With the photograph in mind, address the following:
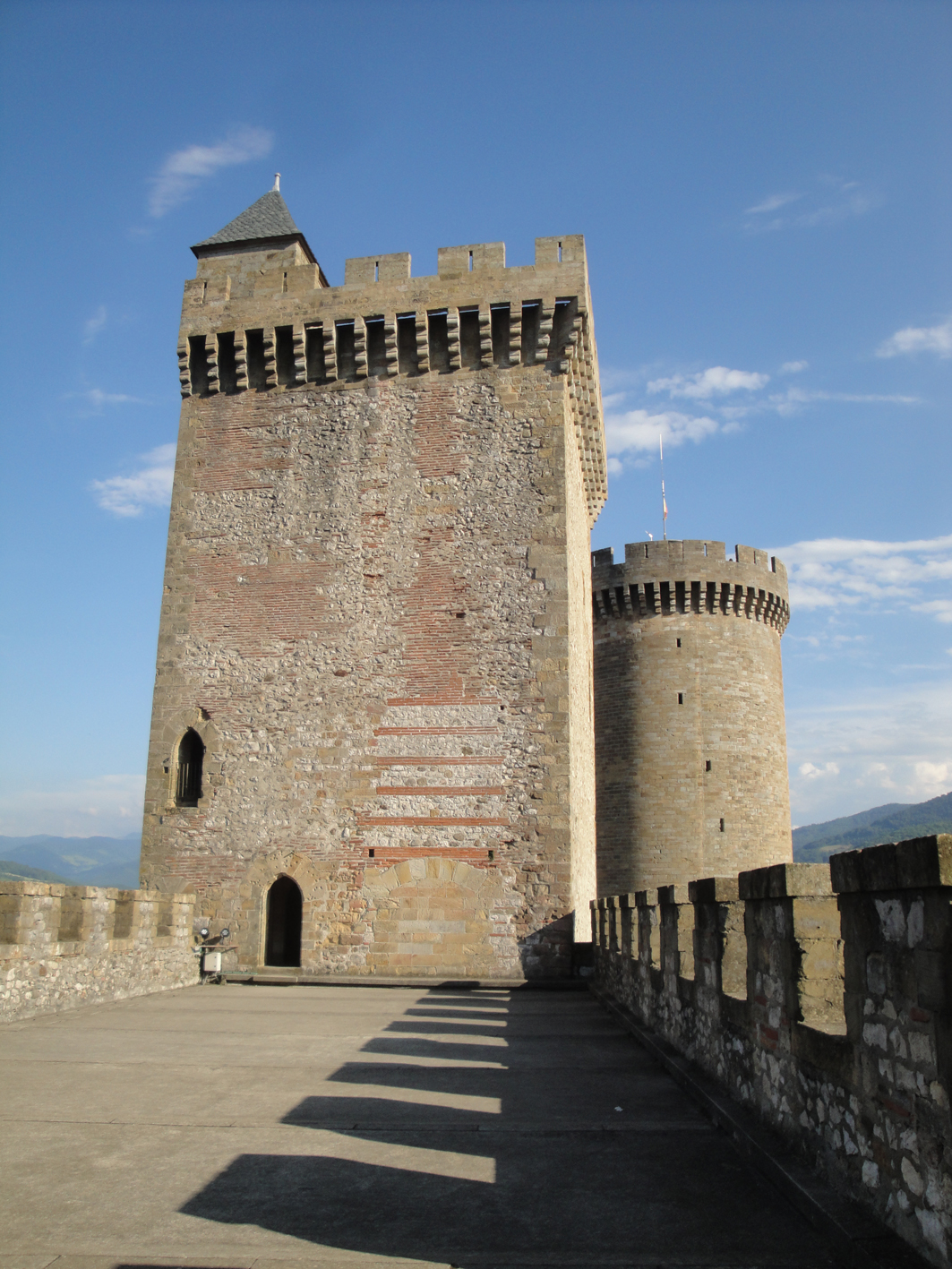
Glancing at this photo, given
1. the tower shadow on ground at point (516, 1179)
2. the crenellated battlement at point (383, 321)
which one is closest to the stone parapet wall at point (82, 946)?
the tower shadow on ground at point (516, 1179)

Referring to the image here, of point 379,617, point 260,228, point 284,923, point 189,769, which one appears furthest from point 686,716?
point 260,228

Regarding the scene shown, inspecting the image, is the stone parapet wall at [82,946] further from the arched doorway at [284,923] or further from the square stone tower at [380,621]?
the arched doorway at [284,923]

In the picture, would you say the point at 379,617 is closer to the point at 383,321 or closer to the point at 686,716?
the point at 383,321

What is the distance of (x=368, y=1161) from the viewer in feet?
14.6

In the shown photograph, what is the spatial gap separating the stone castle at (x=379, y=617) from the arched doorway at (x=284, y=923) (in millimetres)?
73

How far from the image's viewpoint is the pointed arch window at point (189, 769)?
49.2ft

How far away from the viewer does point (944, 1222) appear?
2684mm

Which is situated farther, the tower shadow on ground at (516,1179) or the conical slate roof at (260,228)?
the conical slate roof at (260,228)

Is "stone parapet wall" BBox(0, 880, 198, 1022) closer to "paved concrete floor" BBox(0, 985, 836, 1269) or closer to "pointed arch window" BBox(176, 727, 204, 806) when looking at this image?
"paved concrete floor" BBox(0, 985, 836, 1269)

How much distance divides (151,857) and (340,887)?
3098mm

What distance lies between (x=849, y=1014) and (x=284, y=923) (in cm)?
1335

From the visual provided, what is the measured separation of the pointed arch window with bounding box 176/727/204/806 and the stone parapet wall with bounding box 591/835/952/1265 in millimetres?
10775

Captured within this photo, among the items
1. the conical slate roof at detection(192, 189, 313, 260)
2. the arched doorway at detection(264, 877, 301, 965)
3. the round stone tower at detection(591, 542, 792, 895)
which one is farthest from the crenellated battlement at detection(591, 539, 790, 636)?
the arched doorway at detection(264, 877, 301, 965)

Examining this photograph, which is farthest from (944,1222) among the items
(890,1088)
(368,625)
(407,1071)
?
(368,625)
